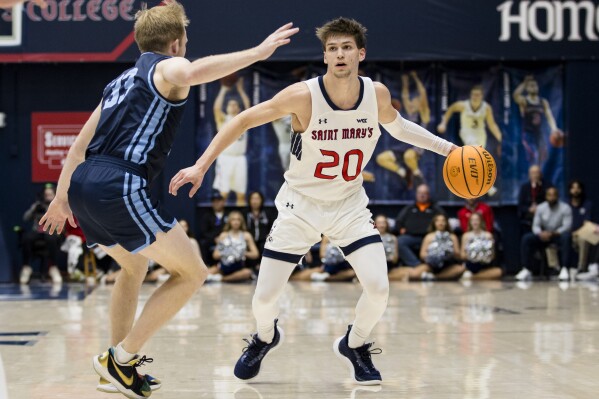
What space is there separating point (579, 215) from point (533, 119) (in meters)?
1.81

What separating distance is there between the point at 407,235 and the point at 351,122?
8.94 meters

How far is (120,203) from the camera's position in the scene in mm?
4922

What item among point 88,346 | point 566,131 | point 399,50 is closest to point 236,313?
point 88,346

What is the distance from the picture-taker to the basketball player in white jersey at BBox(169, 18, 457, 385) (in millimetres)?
5750

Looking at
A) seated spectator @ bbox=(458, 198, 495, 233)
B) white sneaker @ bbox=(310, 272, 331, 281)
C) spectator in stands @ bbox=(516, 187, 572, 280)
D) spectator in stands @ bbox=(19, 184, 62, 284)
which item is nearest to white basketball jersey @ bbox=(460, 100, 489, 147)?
seated spectator @ bbox=(458, 198, 495, 233)

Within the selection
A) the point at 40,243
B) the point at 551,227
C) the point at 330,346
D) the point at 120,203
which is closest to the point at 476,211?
the point at 551,227

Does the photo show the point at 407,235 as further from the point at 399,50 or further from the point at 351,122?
the point at 351,122

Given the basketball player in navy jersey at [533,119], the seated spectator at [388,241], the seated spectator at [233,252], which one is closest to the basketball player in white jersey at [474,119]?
the basketball player in navy jersey at [533,119]

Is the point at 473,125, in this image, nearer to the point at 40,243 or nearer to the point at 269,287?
the point at 40,243

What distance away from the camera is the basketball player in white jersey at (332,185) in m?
5.75

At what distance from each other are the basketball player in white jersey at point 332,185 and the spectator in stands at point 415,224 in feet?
28.2

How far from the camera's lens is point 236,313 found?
9773mm

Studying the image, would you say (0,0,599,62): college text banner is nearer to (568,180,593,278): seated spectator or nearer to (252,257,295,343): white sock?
(568,180,593,278): seated spectator

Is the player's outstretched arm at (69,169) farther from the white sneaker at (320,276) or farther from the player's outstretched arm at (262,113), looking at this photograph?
the white sneaker at (320,276)
